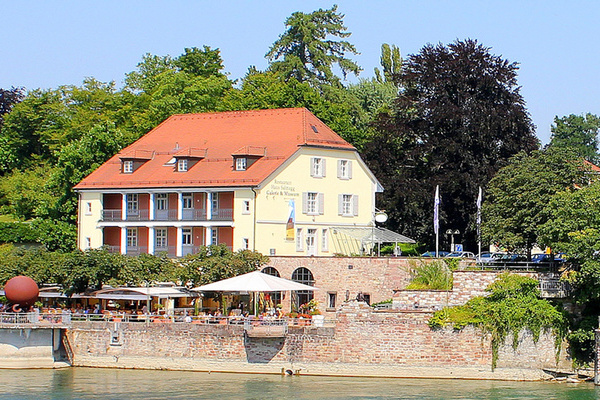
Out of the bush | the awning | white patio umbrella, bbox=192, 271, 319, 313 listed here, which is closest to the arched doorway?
white patio umbrella, bbox=192, 271, 319, 313

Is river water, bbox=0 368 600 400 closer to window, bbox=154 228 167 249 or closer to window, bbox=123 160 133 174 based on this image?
window, bbox=154 228 167 249

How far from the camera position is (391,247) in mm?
74062

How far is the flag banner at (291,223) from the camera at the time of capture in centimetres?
6134

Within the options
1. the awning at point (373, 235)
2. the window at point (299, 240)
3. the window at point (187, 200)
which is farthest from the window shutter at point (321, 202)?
the window at point (187, 200)

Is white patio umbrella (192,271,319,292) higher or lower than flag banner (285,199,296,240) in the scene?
lower

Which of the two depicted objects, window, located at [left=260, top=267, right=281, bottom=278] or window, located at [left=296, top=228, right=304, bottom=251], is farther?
window, located at [left=296, top=228, right=304, bottom=251]

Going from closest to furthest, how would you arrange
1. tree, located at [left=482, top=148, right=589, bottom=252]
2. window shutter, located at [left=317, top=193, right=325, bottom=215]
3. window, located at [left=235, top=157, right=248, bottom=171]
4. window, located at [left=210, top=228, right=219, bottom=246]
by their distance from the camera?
tree, located at [left=482, top=148, right=589, bottom=252] < window, located at [left=210, top=228, right=219, bottom=246] < window, located at [left=235, top=157, right=248, bottom=171] < window shutter, located at [left=317, top=193, right=325, bottom=215]

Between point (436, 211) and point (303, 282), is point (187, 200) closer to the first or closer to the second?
point (303, 282)

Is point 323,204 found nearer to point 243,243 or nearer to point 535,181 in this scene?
point 243,243

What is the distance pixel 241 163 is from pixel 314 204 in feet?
13.6

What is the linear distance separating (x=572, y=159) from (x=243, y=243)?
627 inches

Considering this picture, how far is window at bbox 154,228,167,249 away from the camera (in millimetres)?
63781

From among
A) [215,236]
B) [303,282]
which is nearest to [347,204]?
[215,236]

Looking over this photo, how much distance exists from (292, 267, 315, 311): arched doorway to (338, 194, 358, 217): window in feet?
23.6
